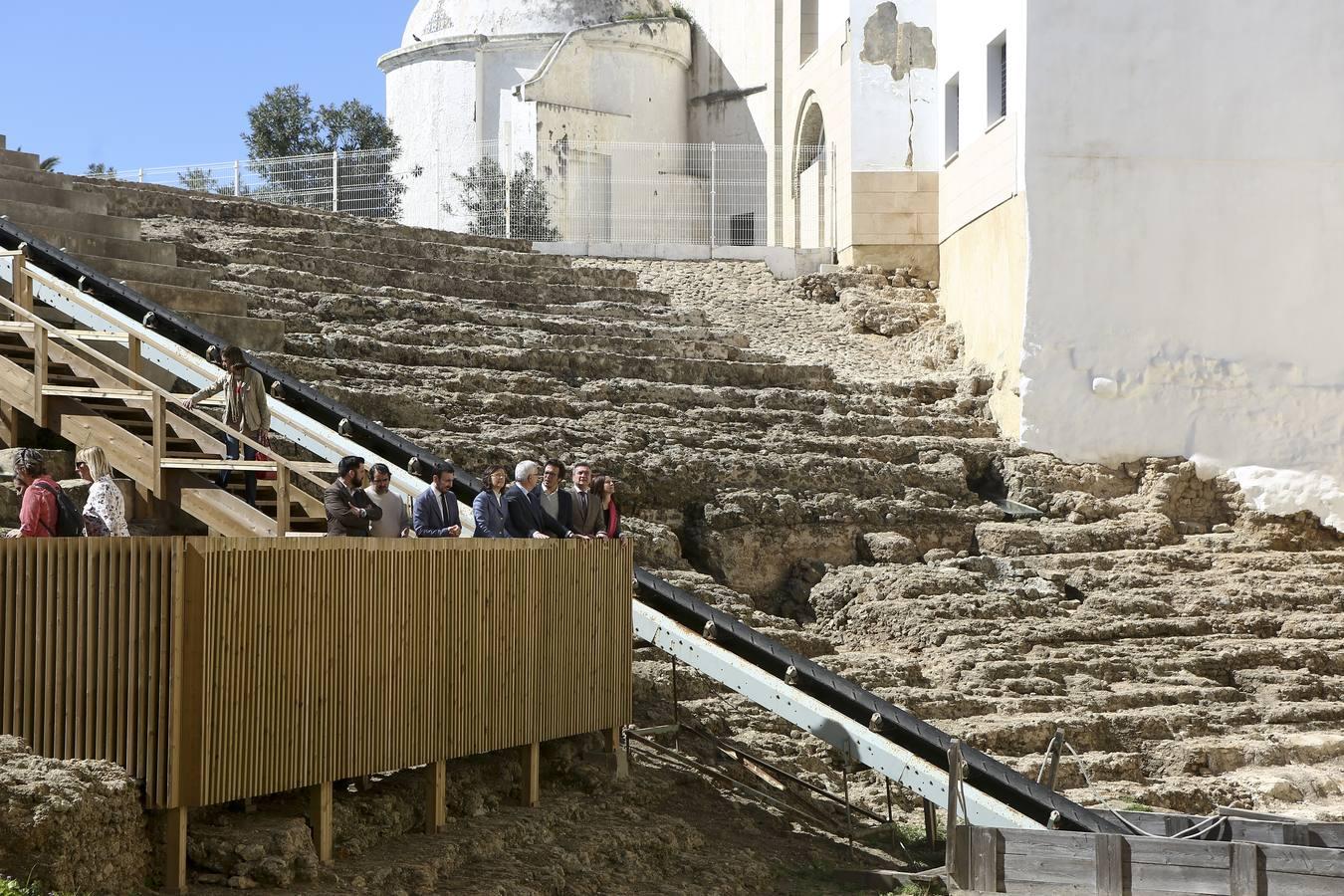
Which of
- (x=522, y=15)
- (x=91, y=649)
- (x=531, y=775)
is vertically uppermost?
(x=522, y=15)

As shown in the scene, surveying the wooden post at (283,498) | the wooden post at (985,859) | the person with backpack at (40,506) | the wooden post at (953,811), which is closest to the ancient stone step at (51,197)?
the wooden post at (283,498)

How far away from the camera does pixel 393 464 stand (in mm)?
11883

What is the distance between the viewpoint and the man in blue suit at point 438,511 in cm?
968

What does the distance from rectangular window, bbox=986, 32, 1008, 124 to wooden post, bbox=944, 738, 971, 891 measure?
12.7 meters

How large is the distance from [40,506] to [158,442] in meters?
2.55

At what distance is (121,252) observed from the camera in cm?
1611

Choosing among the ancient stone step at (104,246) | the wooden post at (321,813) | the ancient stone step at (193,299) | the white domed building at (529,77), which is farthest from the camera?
the white domed building at (529,77)

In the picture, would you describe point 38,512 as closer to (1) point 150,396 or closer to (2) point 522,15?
(1) point 150,396

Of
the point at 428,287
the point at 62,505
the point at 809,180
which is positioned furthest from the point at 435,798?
the point at 809,180

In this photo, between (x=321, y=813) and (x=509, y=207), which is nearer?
(x=321, y=813)

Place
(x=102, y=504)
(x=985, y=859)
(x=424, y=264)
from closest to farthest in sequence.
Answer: (x=102, y=504)
(x=985, y=859)
(x=424, y=264)

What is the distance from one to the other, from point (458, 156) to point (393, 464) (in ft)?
73.8

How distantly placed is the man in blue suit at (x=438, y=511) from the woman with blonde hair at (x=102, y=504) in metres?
1.81

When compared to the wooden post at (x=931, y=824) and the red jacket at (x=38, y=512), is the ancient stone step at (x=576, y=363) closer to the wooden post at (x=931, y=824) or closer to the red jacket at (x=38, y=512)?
the wooden post at (x=931, y=824)
